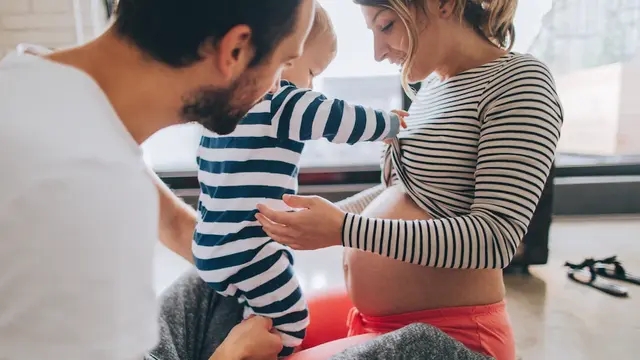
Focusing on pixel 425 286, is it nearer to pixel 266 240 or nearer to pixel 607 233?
pixel 266 240

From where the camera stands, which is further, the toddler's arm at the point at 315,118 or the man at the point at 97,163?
the toddler's arm at the point at 315,118

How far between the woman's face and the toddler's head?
0.26 ft

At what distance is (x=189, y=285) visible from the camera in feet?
3.47

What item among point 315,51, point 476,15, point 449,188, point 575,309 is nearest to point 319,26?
point 315,51

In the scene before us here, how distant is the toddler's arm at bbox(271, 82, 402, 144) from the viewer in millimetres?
863

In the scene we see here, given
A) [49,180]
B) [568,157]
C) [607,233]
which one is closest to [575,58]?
[568,157]

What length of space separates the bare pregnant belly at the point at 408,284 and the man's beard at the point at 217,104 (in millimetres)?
393

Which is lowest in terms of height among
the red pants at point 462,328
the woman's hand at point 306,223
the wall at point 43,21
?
the red pants at point 462,328

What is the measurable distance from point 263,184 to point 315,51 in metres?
0.29

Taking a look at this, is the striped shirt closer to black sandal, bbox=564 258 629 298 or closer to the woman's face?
the woman's face

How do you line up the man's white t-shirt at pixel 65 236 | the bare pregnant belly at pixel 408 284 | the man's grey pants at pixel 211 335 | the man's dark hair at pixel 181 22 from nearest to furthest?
the man's white t-shirt at pixel 65 236, the man's dark hair at pixel 181 22, the man's grey pants at pixel 211 335, the bare pregnant belly at pixel 408 284

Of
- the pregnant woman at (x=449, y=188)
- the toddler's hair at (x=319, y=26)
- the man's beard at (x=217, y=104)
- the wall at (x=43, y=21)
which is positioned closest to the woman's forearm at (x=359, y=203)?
the pregnant woman at (x=449, y=188)

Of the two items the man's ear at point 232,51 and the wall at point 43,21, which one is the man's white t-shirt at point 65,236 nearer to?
the man's ear at point 232,51

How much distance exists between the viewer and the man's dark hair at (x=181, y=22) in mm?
588
